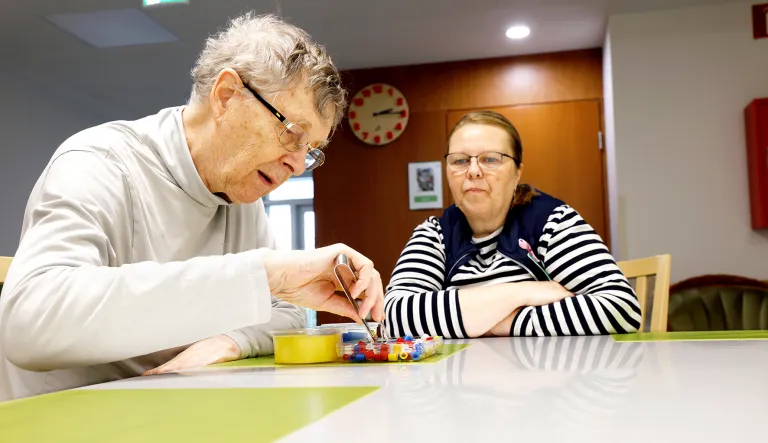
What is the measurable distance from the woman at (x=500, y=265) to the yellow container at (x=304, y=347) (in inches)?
18.4

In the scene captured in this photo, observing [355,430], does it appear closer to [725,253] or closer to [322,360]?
[322,360]

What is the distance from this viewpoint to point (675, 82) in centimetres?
433

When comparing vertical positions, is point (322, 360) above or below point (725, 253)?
below

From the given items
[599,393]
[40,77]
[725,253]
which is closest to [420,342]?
[599,393]

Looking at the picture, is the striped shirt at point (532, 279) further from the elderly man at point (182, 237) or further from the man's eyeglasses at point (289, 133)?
the man's eyeglasses at point (289, 133)

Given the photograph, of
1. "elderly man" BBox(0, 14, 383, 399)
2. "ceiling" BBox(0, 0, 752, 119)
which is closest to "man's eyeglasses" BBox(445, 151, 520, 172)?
"elderly man" BBox(0, 14, 383, 399)

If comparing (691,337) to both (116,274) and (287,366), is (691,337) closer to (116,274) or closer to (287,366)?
(287,366)

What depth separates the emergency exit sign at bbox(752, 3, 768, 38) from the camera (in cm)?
417

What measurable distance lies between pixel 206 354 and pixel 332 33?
3649mm

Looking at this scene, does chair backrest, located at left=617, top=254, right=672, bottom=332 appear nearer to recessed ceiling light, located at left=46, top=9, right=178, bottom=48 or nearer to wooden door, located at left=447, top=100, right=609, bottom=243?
wooden door, located at left=447, top=100, right=609, bottom=243

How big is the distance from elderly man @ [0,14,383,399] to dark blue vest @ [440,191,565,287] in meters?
0.60

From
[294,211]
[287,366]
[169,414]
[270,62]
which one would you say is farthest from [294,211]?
[169,414]

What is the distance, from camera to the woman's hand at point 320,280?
3.30ft

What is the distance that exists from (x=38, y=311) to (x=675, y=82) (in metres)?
4.29
